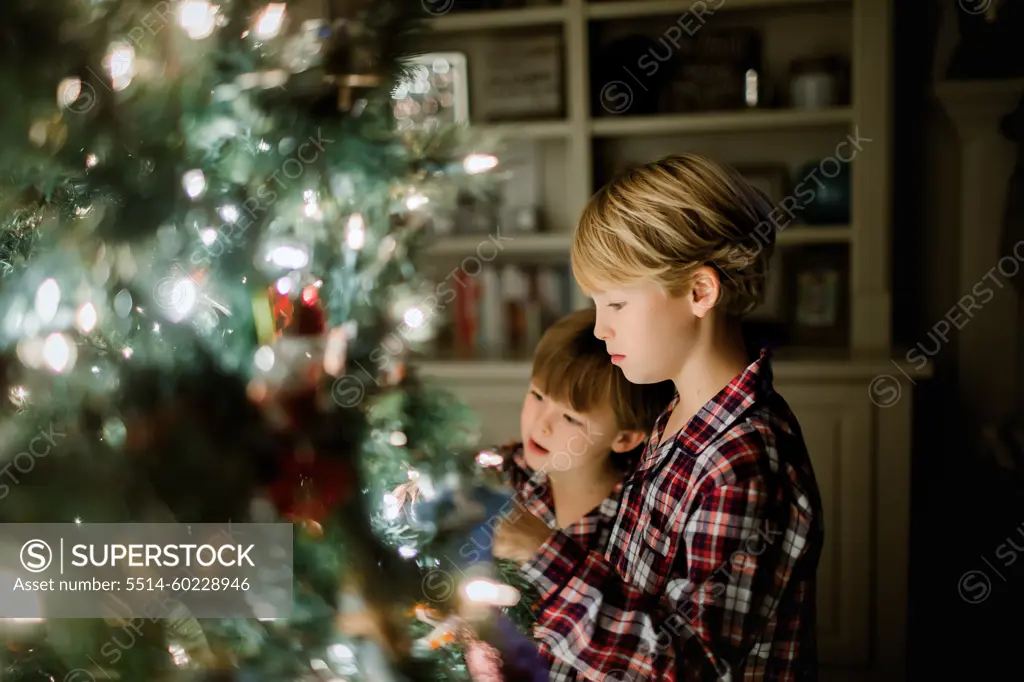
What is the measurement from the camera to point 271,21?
948 millimetres

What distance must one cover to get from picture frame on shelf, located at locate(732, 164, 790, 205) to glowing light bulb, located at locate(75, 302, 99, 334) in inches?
52.1

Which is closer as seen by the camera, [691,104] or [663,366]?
[663,366]

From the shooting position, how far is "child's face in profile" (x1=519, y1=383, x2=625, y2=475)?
3.80 feet

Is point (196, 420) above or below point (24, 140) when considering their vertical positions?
below

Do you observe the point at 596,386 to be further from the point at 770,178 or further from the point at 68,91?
the point at 770,178

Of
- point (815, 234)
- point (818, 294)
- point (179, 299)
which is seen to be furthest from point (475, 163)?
point (818, 294)

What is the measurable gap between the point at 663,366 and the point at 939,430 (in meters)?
0.97

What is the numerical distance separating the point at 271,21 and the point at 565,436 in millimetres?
612

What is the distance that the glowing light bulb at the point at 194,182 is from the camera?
0.91 metres

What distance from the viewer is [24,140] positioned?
92 centimetres

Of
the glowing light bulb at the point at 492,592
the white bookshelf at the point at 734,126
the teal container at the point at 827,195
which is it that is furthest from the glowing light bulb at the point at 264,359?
the teal container at the point at 827,195

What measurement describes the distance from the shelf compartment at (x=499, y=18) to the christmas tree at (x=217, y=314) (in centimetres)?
91

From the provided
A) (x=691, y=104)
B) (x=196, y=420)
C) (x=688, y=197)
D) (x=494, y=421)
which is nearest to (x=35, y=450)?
(x=196, y=420)

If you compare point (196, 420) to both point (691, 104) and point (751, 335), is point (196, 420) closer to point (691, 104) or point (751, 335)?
point (751, 335)
